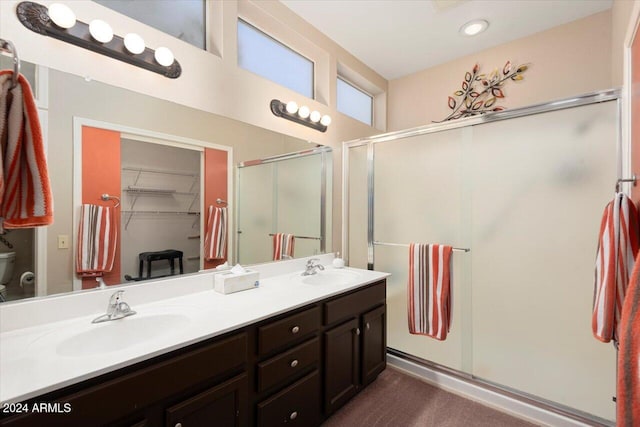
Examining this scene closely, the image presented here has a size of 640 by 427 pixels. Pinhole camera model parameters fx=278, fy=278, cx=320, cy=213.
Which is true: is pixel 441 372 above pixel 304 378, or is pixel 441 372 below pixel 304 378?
below

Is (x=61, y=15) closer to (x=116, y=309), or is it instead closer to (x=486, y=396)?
(x=116, y=309)

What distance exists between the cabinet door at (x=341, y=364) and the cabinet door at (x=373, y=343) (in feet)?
0.27

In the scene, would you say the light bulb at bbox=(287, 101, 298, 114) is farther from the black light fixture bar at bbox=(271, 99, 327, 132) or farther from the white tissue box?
the white tissue box

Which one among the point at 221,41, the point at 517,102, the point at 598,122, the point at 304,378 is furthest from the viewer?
the point at 517,102

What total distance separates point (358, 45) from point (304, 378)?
2614 mm

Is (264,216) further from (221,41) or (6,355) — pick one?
(6,355)

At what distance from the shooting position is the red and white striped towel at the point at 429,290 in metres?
2.06

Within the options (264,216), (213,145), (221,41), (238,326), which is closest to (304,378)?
(238,326)

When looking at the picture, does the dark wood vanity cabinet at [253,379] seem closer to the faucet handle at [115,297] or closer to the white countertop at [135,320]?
the white countertop at [135,320]

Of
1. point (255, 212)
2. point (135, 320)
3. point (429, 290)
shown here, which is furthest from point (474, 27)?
point (135, 320)

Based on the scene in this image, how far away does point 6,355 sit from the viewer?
2.87 ft

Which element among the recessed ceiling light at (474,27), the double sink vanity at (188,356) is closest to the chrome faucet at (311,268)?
the double sink vanity at (188,356)

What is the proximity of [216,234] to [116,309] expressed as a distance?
0.63 m

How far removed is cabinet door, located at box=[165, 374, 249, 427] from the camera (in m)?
0.97
